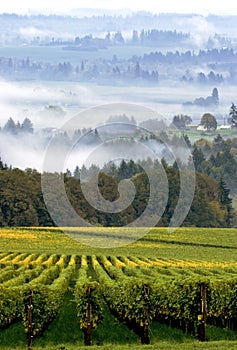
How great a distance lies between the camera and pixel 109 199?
158 meters

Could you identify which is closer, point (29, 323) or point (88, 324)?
point (29, 323)

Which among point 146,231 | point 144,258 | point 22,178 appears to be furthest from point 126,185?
point 144,258

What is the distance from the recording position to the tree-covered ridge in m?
139

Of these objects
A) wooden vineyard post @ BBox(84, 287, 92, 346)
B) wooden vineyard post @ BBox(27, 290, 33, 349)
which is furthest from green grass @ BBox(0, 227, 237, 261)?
wooden vineyard post @ BBox(27, 290, 33, 349)

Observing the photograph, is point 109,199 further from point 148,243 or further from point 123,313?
point 123,313

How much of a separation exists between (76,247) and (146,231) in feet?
77.3

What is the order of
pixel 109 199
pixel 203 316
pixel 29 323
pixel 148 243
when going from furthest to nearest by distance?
pixel 109 199
pixel 148 243
pixel 203 316
pixel 29 323

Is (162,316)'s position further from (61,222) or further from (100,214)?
(100,214)

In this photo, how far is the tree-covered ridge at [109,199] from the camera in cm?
13875

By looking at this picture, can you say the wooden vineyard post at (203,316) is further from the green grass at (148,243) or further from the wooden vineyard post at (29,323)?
the green grass at (148,243)

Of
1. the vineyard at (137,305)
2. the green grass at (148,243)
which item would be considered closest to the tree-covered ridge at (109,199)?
the green grass at (148,243)

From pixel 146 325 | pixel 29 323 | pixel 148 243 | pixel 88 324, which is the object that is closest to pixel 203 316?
pixel 146 325

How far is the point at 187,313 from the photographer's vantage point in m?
35.9

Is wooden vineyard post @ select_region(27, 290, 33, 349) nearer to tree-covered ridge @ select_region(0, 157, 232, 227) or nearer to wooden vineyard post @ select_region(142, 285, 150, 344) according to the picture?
wooden vineyard post @ select_region(142, 285, 150, 344)
